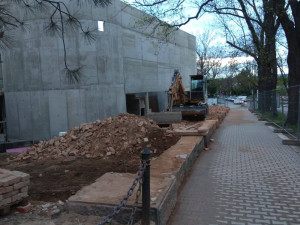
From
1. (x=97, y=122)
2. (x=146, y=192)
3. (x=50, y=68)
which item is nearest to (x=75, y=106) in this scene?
(x=50, y=68)

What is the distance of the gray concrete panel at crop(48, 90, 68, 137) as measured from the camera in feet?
56.2

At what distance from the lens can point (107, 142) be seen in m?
7.85

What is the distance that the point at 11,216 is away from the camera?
3799 mm

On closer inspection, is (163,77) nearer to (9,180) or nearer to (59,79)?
(59,79)

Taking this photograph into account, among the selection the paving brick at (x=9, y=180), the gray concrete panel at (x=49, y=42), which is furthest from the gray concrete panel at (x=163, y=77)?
the paving brick at (x=9, y=180)

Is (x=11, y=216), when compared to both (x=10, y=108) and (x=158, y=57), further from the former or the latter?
(x=158, y=57)

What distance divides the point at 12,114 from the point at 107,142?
1299 centimetres

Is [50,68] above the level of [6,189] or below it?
above

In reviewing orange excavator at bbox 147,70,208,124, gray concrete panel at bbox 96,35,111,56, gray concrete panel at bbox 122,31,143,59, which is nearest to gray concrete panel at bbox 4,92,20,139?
gray concrete panel at bbox 96,35,111,56

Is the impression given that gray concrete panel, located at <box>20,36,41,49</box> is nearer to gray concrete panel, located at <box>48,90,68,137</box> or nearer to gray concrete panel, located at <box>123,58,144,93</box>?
gray concrete panel, located at <box>48,90,68,137</box>

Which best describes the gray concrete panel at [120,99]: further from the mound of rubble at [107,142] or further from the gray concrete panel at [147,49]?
the mound of rubble at [107,142]

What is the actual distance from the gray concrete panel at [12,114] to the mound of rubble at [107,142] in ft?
35.3

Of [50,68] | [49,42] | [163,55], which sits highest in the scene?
[163,55]

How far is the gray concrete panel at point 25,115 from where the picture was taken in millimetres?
17656
